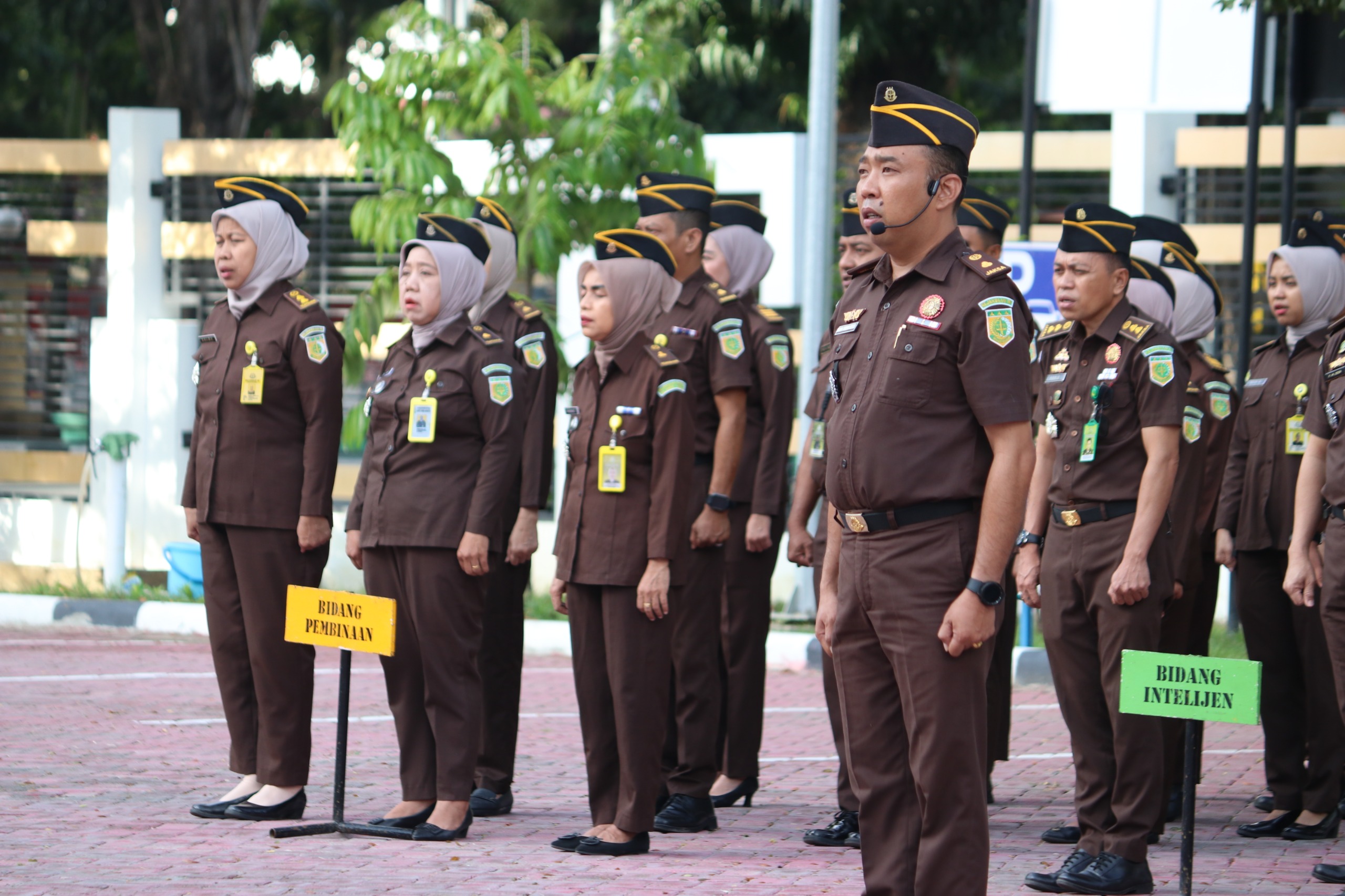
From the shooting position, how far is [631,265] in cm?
627

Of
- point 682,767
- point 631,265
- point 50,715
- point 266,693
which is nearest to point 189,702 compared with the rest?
point 50,715

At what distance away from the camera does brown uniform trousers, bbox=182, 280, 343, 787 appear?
644cm

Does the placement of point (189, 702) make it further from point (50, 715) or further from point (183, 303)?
point (183, 303)

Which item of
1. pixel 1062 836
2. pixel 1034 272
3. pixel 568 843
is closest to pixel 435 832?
pixel 568 843

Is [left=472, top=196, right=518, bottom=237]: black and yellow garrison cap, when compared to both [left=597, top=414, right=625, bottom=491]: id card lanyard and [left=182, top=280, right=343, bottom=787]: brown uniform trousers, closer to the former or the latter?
[left=182, top=280, right=343, bottom=787]: brown uniform trousers

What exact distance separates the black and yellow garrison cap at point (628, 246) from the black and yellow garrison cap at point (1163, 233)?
245cm

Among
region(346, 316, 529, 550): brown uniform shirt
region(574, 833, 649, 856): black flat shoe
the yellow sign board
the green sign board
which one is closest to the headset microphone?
the green sign board

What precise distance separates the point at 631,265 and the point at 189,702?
4.51 metres

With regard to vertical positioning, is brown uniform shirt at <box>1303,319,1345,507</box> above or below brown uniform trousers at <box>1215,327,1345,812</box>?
above

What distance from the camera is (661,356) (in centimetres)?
610

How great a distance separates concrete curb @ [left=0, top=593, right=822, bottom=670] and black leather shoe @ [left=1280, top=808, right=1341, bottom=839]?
5.11 m

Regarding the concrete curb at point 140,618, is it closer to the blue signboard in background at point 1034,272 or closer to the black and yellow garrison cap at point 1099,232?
the blue signboard in background at point 1034,272

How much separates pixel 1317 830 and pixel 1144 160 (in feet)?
23.0

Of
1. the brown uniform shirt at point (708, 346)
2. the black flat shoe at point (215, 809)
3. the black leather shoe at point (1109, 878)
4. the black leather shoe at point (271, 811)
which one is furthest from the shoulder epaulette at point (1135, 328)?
the black flat shoe at point (215, 809)
